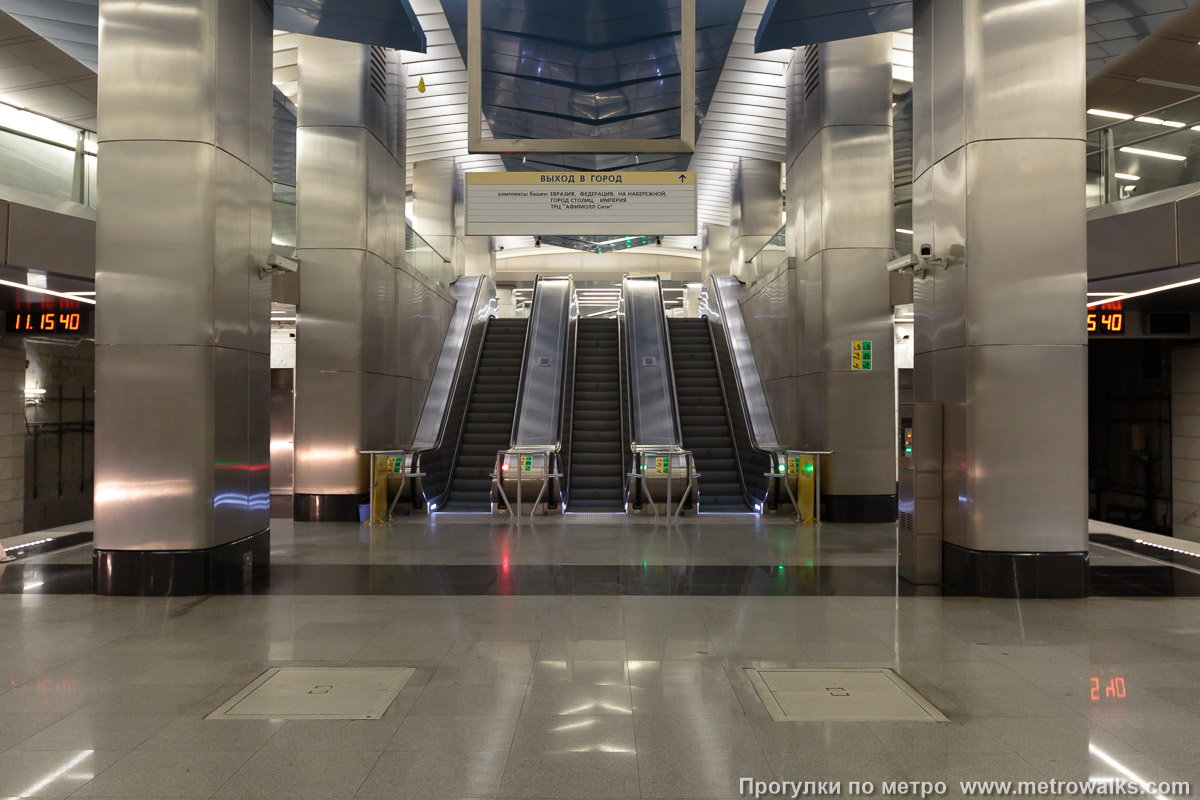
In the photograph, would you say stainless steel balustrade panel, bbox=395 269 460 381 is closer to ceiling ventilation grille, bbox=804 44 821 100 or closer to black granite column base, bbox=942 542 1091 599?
ceiling ventilation grille, bbox=804 44 821 100

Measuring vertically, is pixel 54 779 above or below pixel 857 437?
below

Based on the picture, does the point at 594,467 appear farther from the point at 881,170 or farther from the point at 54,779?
the point at 54,779

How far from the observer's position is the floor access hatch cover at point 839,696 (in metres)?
4.07

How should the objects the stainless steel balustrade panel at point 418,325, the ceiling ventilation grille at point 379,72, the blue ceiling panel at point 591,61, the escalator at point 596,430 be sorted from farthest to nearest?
1. the stainless steel balustrade panel at point 418,325
2. the escalator at point 596,430
3. the ceiling ventilation grille at point 379,72
4. the blue ceiling panel at point 591,61

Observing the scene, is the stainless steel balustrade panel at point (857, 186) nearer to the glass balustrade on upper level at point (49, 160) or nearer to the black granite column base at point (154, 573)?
the black granite column base at point (154, 573)

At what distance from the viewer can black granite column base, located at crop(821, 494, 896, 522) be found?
464 inches

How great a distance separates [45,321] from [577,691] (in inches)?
459

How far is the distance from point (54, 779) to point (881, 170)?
11.7 m

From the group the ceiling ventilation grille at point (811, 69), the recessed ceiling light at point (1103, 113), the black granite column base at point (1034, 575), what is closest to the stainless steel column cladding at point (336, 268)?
the ceiling ventilation grille at point (811, 69)

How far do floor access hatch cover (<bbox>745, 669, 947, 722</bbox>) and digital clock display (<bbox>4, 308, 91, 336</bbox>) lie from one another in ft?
39.0

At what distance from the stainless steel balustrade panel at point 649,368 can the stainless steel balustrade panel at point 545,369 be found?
1.35 metres

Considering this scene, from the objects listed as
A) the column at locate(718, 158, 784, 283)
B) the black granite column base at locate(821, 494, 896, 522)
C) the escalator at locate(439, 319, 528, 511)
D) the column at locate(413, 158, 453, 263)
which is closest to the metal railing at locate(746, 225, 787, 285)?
the column at locate(718, 158, 784, 283)

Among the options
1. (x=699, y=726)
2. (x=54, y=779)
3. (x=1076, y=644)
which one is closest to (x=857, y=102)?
(x=1076, y=644)

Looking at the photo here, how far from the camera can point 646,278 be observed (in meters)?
21.0
